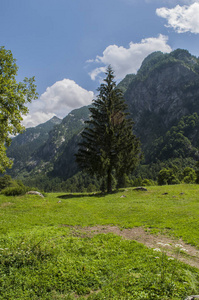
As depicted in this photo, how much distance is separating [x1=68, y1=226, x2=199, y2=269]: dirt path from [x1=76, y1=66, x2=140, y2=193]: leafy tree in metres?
16.2

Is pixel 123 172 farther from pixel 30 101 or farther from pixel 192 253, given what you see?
pixel 192 253

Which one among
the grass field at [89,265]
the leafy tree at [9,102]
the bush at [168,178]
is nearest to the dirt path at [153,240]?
the grass field at [89,265]

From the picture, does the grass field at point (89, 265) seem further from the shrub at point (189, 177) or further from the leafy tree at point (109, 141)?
the shrub at point (189, 177)

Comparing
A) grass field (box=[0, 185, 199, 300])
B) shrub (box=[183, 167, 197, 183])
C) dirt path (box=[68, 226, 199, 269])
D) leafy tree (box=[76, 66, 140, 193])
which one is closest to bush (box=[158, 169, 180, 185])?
shrub (box=[183, 167, 197, 183])

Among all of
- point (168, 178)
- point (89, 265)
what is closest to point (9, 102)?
point (89, 265)

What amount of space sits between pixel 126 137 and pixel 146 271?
26025mm

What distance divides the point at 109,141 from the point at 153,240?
70.5 ft

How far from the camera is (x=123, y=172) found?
3148cm

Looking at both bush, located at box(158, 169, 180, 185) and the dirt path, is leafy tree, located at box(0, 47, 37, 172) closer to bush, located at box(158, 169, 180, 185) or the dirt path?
the dirt path

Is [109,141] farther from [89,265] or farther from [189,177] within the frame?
[189,177]

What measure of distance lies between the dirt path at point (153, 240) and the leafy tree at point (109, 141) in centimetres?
1616

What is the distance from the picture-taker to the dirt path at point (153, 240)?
7.93 m

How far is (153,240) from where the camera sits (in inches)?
404

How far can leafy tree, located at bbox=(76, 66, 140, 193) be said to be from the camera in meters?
29.8
